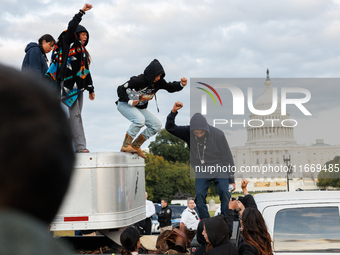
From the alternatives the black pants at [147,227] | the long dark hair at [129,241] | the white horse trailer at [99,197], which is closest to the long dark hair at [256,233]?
the long dark hair at [129,241]

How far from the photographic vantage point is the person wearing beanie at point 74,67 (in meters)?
6.11

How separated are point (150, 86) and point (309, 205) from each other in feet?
10.3

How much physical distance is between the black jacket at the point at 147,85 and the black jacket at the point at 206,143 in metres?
0.52

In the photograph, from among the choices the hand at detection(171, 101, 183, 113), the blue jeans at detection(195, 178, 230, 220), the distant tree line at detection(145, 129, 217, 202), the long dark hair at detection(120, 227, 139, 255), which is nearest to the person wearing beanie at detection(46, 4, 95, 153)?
the hand at detection(171, 101, 183, 113)

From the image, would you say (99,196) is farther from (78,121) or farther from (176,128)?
(176,128)

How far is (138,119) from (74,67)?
133 centimetres

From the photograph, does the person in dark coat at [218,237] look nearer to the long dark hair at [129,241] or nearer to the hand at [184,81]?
the long dark hair at [129,241]

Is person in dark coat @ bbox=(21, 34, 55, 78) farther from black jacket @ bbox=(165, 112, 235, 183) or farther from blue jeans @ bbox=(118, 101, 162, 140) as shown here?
black jacket @ bbox=(165, 112, 235, 183)

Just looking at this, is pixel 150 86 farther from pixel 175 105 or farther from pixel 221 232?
pixel 221 232

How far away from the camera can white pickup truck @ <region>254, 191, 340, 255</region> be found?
416 centimetres

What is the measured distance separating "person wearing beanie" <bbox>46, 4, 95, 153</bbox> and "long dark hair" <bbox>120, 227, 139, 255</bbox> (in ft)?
6.66

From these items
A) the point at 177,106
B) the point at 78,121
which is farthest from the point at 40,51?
the point at 177,106

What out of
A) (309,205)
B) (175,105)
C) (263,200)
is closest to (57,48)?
(175,105)

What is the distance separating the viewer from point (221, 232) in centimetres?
374
